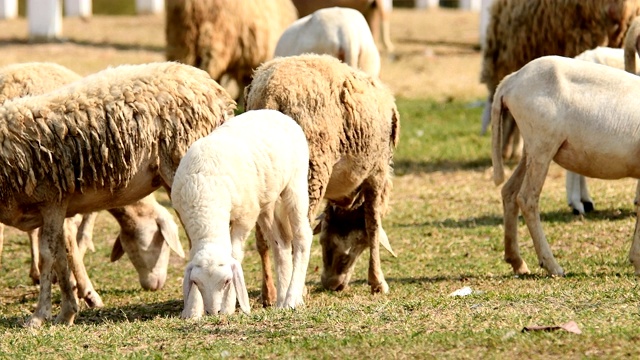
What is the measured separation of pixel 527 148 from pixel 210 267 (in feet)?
8.72

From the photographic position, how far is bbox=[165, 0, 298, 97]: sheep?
45.3ft

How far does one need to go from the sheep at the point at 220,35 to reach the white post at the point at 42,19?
805 cm

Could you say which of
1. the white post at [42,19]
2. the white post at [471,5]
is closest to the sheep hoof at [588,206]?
the white post at [42,19]

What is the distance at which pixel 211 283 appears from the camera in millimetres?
6316

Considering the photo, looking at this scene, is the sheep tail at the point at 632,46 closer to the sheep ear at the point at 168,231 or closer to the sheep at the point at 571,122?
the sheep at the point at 571,122

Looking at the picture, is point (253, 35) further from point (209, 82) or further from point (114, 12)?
point (114, 12)

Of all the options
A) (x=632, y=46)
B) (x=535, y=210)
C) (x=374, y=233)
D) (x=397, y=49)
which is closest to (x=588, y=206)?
(x=632, y=46)

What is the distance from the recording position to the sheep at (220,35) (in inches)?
544

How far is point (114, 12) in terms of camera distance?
1451 inches

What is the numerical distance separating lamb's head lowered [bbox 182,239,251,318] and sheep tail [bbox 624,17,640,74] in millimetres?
4222

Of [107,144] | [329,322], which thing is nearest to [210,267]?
[329,322]

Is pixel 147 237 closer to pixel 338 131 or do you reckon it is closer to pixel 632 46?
pixel 338 131

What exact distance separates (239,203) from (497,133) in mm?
2297

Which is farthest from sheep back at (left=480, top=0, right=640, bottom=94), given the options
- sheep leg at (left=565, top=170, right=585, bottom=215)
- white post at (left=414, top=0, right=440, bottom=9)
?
white post at (left=414, top=0, right=440, bottom=9)
